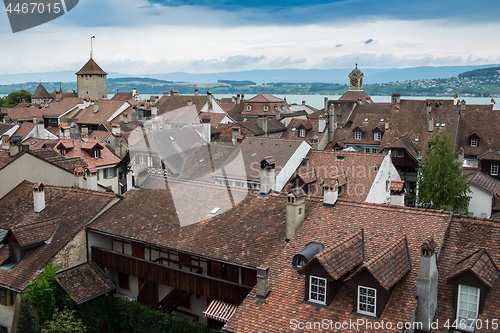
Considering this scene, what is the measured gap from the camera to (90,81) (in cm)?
12094

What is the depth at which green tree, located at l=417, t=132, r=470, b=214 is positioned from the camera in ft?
125

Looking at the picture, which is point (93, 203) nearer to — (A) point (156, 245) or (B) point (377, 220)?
(A) point (156, 245)

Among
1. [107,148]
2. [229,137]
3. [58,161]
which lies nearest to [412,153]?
[229,137]

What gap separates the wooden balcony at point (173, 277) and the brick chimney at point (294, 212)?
2.95m

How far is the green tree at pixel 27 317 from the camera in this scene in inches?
838

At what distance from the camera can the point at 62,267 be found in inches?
907

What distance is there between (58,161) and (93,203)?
306 inches

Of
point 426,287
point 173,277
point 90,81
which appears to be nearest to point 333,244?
point 426,287

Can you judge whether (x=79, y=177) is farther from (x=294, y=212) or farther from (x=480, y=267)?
(x=480, y=267)

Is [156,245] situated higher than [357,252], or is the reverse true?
[357,252]

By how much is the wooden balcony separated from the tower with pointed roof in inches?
4095

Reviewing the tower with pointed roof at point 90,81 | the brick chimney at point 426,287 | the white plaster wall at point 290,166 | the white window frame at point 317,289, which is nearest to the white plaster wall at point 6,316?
the white window frame at point 317,289

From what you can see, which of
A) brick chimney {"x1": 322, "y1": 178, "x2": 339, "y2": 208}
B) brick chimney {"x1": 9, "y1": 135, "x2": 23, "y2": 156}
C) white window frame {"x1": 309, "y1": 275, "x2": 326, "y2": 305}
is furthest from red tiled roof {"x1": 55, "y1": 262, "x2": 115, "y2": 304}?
brick chimney {"x1": 9, "y1": 135, "x2": 23, "y2": 156}

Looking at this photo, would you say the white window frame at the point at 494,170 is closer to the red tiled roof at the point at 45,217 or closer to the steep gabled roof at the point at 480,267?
the steep gabled roof at the point at 480,267
